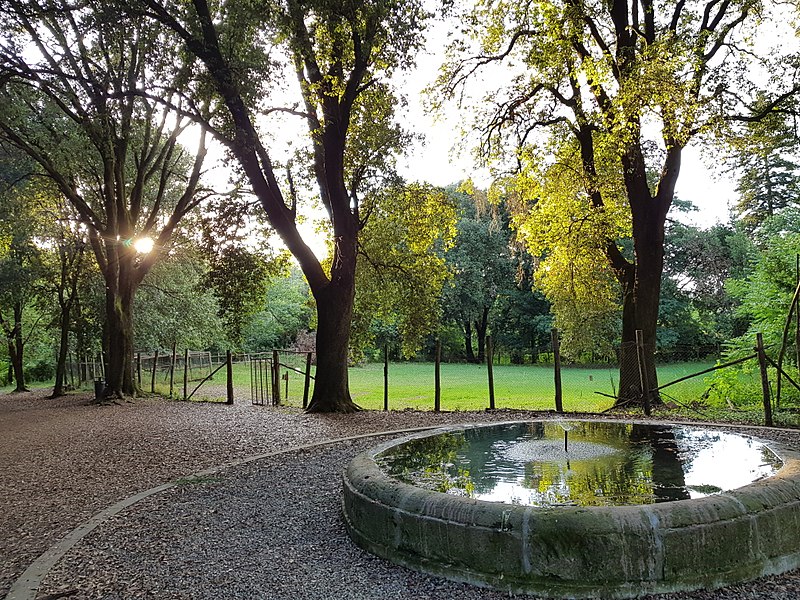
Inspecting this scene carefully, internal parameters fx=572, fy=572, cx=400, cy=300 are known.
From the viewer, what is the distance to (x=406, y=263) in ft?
47.1

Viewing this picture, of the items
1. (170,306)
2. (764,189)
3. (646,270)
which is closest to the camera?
(646,270)

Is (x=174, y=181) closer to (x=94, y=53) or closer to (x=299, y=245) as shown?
(x=94, y=53)

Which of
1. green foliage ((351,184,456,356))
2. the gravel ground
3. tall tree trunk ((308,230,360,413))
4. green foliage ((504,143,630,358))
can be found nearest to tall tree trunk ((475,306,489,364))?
green foliage ((504,143,630,358))

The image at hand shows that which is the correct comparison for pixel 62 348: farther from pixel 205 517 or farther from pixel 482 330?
pixel 482 330

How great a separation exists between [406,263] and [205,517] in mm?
9599

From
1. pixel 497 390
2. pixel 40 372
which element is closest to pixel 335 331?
pixel 497 390

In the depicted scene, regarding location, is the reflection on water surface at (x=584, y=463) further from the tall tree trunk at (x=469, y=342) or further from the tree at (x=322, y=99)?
the tall tree trunk at (x=469, y=342)

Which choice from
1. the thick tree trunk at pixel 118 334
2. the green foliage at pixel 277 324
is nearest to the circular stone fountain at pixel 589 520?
the thick tree trunk at pixel 118 334

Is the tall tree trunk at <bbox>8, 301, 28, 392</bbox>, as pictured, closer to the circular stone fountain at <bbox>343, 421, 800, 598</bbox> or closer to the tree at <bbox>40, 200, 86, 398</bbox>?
the tree at <bbox>40, 200, 86, 398</bbox>

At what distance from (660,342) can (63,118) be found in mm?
33050

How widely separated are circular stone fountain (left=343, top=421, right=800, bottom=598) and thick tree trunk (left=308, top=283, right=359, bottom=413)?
277 inches

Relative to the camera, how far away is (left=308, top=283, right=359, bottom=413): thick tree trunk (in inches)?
483

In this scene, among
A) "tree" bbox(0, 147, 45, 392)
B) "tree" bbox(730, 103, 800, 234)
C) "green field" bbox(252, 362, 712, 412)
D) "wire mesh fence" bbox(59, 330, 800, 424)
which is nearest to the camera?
"wire mesh fence" bbox(59, 330, 800, 424)

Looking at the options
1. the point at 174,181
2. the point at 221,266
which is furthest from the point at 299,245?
the point at 174,181
